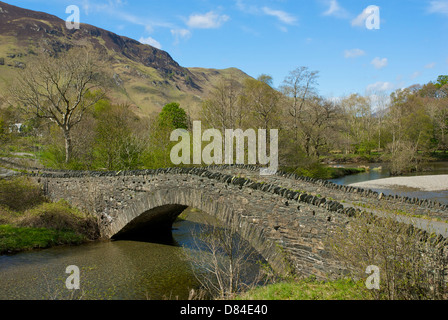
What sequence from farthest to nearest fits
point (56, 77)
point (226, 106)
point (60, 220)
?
point (226, 106), point (56, 77), point (60, 220)

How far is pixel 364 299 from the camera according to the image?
604 centimetres

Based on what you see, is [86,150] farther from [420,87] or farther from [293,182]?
[420,87]

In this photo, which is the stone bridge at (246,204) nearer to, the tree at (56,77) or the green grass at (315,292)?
the green grass at (315,292)

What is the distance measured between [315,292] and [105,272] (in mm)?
8873

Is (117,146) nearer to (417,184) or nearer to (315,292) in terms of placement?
(315,292)

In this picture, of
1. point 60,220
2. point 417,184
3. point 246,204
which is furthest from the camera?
point 417,184

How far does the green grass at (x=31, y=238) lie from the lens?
14.1m

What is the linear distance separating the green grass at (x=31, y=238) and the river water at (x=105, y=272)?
0.58 metres

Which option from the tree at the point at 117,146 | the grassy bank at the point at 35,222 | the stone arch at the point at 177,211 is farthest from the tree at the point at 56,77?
the stone arch at the point at 177,211

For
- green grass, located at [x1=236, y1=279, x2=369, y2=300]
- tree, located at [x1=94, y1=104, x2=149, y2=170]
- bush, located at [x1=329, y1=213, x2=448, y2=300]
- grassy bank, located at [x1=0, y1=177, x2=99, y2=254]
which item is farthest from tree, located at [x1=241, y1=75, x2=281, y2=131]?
bush, located at [x1=329, y1=213, x2=448, y2=300]

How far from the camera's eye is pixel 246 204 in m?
10.2

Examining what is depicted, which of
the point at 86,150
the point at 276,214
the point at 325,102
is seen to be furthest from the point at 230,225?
the point at 325,102

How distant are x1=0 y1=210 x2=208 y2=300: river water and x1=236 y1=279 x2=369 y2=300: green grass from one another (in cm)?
333

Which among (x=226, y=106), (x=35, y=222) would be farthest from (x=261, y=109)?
(x=35, y=222)
